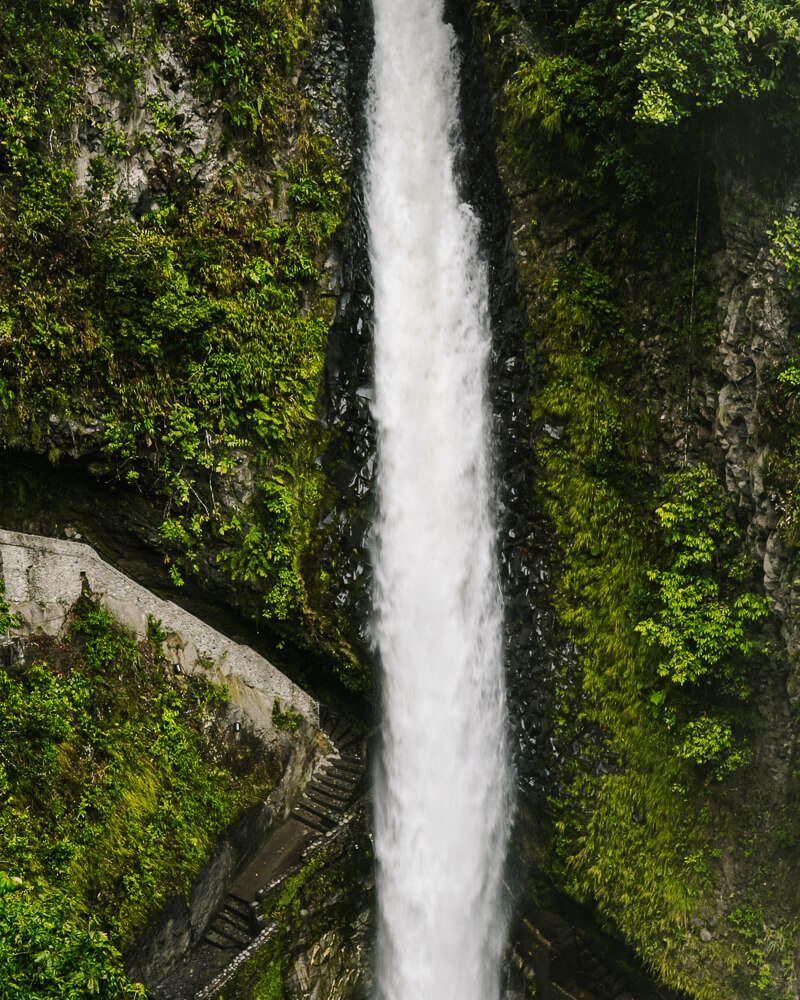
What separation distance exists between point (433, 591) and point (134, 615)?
4.10m

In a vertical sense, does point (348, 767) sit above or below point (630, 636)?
below

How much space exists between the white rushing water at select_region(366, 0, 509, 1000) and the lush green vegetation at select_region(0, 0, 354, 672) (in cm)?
119

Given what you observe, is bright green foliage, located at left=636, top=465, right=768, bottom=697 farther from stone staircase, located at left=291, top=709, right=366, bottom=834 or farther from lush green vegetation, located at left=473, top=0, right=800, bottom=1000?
stone staircase, located at left=291, top=709, right=366, bottom=834

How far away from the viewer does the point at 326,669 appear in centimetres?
985

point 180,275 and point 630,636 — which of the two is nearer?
A: point 180,275

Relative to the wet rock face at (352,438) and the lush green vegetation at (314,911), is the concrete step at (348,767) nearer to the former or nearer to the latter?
the lush green vegetation at (314,911)

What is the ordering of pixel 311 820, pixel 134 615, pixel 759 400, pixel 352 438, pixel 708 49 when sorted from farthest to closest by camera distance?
pixel 352 438 → pixel 311 820 → pixel 134 615 → pixel 759 400 → pixel 708 49

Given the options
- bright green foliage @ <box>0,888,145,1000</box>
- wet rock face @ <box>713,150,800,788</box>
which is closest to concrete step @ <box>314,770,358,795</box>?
bright green foliage @ <box>0,888,145,1000</box>

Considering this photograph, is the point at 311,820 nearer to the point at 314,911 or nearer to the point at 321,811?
the point at 321,811

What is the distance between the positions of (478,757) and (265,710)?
320cm

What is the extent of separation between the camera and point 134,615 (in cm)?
837

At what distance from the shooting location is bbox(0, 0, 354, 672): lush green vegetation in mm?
7453

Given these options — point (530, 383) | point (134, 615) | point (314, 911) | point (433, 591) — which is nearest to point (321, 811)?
point (314, 911)

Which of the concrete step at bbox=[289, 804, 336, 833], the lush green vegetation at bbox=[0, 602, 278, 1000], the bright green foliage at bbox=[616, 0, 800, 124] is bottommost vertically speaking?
the concrete step at bbox=[289, 804, 336, 833]
